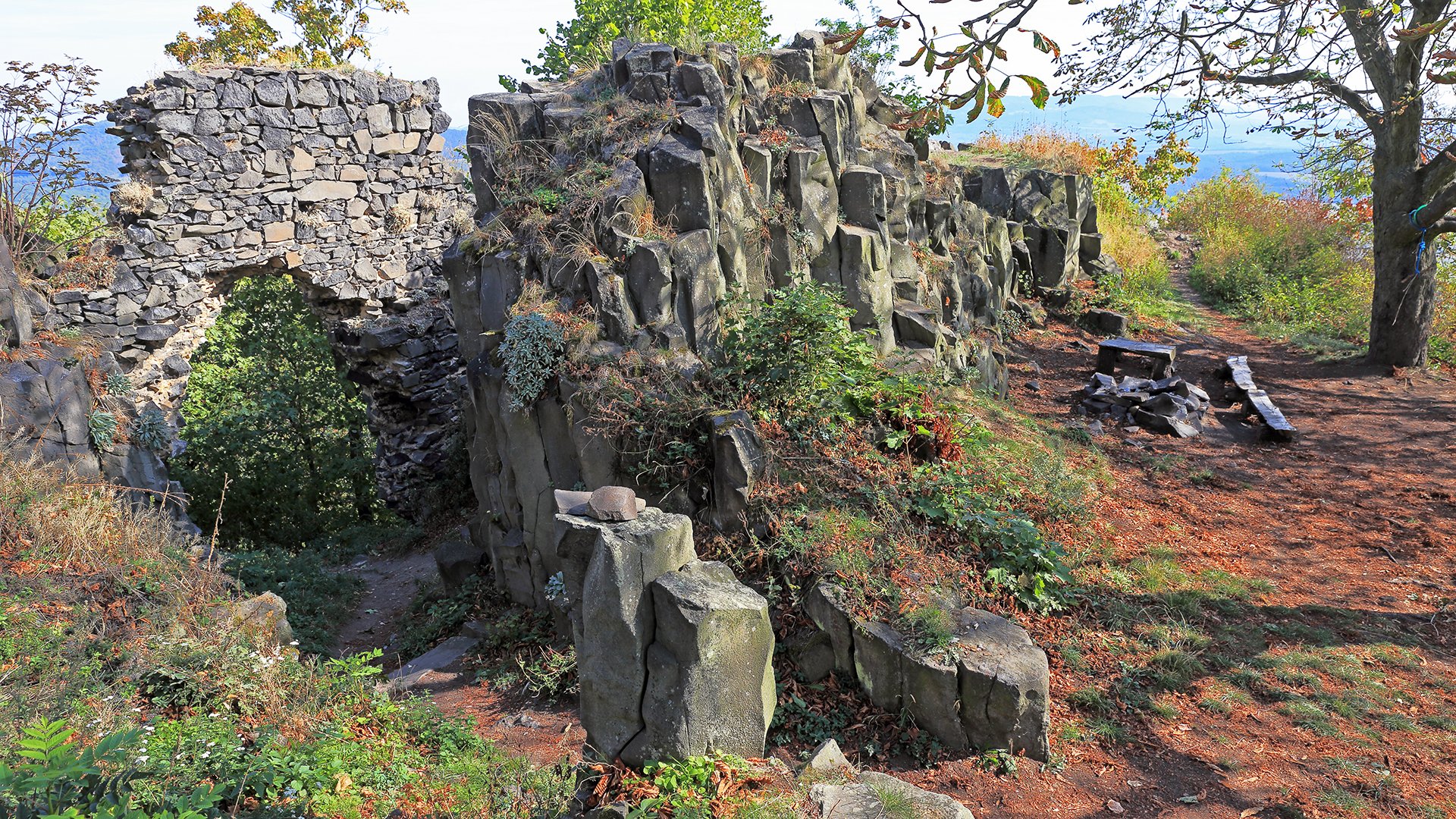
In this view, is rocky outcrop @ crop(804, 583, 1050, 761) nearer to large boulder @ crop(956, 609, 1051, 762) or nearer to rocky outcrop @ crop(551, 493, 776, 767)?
large boulder @ crop(956, 609, 1051, 762)

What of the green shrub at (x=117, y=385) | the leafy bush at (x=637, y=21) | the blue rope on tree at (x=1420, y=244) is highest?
the leafy bush at (x=637, y=21)

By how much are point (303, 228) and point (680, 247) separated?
23.0 ft

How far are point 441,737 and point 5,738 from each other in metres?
2.29

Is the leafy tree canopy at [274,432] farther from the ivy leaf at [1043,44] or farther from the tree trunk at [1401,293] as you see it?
Answer: the tree trunk at [1401,293]

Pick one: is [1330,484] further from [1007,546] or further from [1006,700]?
[1006,700]

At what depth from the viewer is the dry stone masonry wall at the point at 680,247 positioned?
7.89 m

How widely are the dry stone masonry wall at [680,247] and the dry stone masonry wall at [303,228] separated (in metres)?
3.98

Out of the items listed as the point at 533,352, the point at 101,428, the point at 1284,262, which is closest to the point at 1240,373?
the point at 1284,262

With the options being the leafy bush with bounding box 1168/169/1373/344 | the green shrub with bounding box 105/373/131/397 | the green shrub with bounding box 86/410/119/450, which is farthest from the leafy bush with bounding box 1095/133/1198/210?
the green shrub with bounding box 105/373/131/397

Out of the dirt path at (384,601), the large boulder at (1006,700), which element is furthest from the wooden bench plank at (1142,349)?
the dirt path at (384,601)

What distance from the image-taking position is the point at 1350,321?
15898 millimetres

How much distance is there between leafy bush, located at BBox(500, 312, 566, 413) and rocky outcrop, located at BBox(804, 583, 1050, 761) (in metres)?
3.36

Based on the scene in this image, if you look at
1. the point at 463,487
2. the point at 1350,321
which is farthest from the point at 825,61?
the point at 1350,321

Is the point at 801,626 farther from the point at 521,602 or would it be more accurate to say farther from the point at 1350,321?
the point at 1350,321
